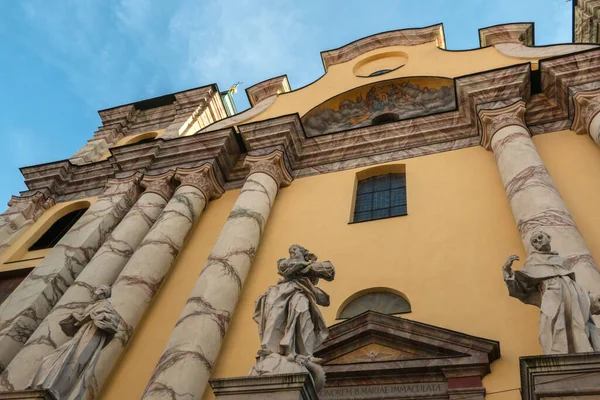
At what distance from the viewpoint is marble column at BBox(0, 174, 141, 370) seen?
32.5ft

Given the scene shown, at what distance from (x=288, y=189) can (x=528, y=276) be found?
24.9ft

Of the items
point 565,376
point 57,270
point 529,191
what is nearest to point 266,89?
point 57,270

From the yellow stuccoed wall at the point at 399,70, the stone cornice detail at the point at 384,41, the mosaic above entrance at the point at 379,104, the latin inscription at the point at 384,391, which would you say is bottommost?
the latin inscription at the point at 384,391

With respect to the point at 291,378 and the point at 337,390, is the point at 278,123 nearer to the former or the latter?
the point at 337,390

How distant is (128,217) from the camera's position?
12039mm

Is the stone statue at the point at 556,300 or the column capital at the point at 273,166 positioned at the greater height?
the column capital at the point at 273,166

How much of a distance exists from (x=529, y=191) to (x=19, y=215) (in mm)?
12954

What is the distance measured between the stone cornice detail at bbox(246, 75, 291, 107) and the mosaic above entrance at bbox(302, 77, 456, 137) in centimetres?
276

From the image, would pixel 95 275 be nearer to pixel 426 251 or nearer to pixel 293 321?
pixel 293 321

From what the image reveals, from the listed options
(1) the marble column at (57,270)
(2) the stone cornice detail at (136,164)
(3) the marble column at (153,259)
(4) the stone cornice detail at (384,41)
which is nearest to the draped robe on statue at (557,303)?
(3) the marble column at (153,259)

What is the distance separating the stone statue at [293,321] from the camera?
5352mm

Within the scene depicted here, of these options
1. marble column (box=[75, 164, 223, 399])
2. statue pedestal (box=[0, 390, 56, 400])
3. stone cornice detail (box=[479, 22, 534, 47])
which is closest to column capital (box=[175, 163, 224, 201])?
marble column (box=[75, 164, 223, 399])

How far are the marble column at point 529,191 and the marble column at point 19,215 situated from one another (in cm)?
1195

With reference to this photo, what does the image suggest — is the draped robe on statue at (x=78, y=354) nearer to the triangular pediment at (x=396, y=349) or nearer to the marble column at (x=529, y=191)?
the triangular pediment at (x=396, y=349)
